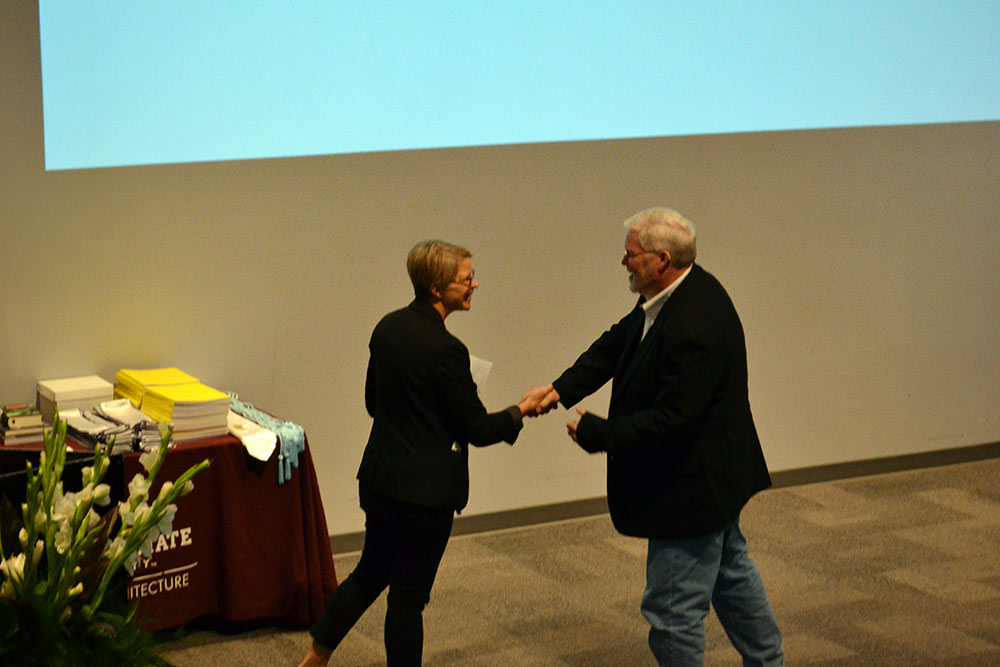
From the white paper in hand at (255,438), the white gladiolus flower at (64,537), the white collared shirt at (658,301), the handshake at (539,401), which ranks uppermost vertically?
the white collared shirt at (658,301)

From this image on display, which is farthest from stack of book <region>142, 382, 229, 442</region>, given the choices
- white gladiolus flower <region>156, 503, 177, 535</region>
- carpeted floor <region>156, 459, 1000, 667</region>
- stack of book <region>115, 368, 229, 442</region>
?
white gladiolus flower <region>156, 503, 177, 535</region>

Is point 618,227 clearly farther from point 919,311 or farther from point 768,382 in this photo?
point 919,311

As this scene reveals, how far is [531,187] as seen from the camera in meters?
4.68

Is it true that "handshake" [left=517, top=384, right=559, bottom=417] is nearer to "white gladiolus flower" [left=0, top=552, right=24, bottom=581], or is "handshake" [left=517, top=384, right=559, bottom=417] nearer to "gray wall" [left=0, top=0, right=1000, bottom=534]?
"gray wall" [left=0, top=0, right=1000, bottom=534]

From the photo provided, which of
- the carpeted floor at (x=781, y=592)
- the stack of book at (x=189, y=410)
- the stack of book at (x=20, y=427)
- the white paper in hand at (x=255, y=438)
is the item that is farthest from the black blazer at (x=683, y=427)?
the stack of book at (x=20, y=427)

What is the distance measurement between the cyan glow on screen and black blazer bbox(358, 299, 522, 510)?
4.90 ft

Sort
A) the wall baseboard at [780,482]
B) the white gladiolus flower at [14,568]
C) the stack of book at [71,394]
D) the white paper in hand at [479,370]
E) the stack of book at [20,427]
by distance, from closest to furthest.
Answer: the white gladiolus flower at [14,568] → the white paper in hand at [479,370] → the stack of book at [20,427] → the stack of book at [71,394] → the wall baseboard at [780,482]

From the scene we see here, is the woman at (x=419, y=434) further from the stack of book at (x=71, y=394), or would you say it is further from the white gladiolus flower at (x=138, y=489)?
the white gladiolus flower at (x=138, y=489)

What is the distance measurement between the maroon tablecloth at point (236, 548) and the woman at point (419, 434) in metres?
0.72

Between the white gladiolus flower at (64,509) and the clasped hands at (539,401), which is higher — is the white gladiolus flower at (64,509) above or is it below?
above

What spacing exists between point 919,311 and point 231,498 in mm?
3498

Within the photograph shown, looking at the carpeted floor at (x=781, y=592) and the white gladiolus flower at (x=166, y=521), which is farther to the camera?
the carpeted floor at (x=781, y=592)

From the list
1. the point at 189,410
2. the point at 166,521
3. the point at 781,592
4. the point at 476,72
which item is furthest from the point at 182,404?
the point at 166,521

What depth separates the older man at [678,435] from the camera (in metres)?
2.73
